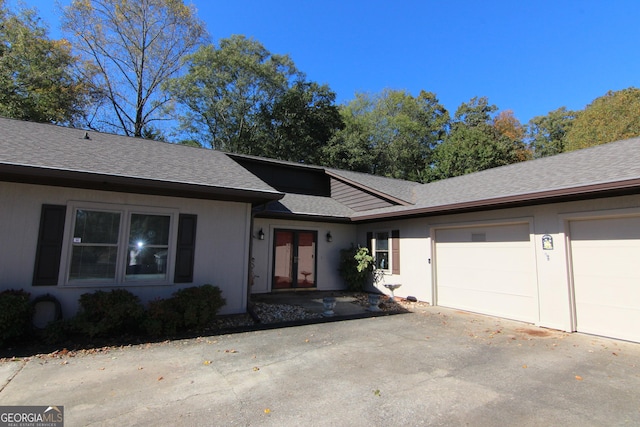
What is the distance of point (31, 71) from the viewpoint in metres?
17.0

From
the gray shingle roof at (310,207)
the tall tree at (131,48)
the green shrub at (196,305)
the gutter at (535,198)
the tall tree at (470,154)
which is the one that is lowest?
the green shrub at (196,305)

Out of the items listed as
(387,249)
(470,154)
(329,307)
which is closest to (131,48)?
(387,249)

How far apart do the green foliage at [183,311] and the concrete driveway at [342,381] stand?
464 millimetres

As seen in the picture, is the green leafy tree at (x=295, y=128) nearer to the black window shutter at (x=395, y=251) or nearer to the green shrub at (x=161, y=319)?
the black window shutter at (x=395, y=251)

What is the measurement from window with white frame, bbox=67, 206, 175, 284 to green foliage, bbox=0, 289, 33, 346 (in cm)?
85

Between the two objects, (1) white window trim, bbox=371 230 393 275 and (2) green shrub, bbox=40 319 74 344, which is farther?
(1) white window trim, bbox=371 230 393 275

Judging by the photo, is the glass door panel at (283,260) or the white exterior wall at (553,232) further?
the glass door panel at (283,260)

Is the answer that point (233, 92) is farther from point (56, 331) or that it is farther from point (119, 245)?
point (56, 331)

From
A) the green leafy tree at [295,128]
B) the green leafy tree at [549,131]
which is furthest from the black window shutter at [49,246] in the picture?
the green leafy tree at [549,131]

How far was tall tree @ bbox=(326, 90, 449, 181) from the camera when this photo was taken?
2292cm

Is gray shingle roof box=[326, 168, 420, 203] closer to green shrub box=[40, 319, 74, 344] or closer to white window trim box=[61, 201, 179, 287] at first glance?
white window trim box=[61, 201, 179, 287]

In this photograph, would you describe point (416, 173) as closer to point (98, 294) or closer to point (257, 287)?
point (257, 287)

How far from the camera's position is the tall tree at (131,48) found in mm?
19422

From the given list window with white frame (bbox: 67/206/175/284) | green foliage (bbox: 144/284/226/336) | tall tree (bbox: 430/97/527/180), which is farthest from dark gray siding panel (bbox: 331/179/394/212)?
tall tree (bbox: 430/97/527/180)
